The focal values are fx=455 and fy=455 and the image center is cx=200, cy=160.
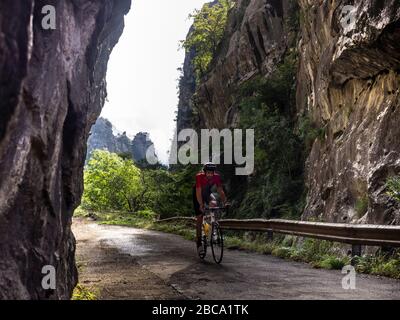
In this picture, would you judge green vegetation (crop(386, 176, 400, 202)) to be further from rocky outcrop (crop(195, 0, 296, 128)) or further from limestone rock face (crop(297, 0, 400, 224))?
rocky outcrop (crop(195, 0, 296, 128))

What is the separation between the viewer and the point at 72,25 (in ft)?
17.8

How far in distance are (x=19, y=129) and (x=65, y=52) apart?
1.52m

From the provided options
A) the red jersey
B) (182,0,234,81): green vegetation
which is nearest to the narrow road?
the red jersey

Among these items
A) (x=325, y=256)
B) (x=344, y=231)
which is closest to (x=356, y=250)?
(x=344, y=231)

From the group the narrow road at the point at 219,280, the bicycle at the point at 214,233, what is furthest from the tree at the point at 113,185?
the narrow road at the point at 219,280

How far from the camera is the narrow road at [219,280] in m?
6.29

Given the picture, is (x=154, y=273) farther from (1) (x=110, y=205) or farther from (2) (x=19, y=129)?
(1) (x=110, y=205)

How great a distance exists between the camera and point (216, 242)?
1006cm

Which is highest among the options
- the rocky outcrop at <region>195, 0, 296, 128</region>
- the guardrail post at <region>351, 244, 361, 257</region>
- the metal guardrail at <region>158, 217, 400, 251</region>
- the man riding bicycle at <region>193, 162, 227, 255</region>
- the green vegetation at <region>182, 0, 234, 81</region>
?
the green vegetation at <region>182, 0, 234, 81</region>

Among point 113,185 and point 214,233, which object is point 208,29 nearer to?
point 113,185

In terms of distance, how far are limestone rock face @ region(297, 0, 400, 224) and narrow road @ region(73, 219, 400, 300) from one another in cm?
295

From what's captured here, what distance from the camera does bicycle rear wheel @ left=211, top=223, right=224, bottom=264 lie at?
32.6ft

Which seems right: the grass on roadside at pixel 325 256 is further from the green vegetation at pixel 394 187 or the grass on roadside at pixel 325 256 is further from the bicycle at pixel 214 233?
the bicycle at pixel 214 233
